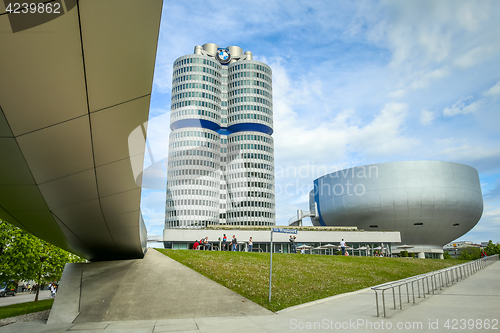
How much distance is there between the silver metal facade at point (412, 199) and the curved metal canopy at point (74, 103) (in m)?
75.8

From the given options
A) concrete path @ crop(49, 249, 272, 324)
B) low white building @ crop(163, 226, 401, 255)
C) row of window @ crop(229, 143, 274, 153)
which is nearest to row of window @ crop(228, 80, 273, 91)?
row of window @ crop(229, 143, 274, 153)

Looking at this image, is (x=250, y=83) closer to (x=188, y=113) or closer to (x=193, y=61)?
(x=193, y=61)

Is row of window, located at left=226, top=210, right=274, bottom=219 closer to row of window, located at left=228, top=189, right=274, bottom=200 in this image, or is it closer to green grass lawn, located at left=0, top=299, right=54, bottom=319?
row of window, located at left=228, top=189, right=274, bottom=200

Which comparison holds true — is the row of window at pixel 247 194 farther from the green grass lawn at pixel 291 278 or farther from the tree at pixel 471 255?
the green grass lawn at pixel 291 278

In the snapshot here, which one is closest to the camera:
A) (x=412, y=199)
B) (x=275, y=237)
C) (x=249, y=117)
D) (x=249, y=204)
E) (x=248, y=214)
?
(x=275, y=237)

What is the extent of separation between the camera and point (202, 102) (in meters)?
117

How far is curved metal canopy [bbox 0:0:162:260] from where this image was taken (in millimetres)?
3902

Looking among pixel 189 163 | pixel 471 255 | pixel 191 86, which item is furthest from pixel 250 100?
pixel 471 255

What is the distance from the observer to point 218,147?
11912cm

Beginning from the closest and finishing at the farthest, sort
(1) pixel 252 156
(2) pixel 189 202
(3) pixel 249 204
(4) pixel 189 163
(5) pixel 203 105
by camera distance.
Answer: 1. (2) pixel 189 202
2. (4) pixel 189 163
3. (3) pixel 249 204
4. (5) pixel 203 105
5. (1) pixel 252 156

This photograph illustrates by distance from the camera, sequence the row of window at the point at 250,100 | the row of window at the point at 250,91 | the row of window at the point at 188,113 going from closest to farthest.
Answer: the row of window at the point at 188,113, the row of window at the point at 250,100, the row of window at the point at 250,91

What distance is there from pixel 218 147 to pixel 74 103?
115 metres

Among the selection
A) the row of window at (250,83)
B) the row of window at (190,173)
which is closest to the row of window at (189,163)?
the row of window at (190,173)

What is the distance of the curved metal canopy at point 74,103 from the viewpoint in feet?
12.8
